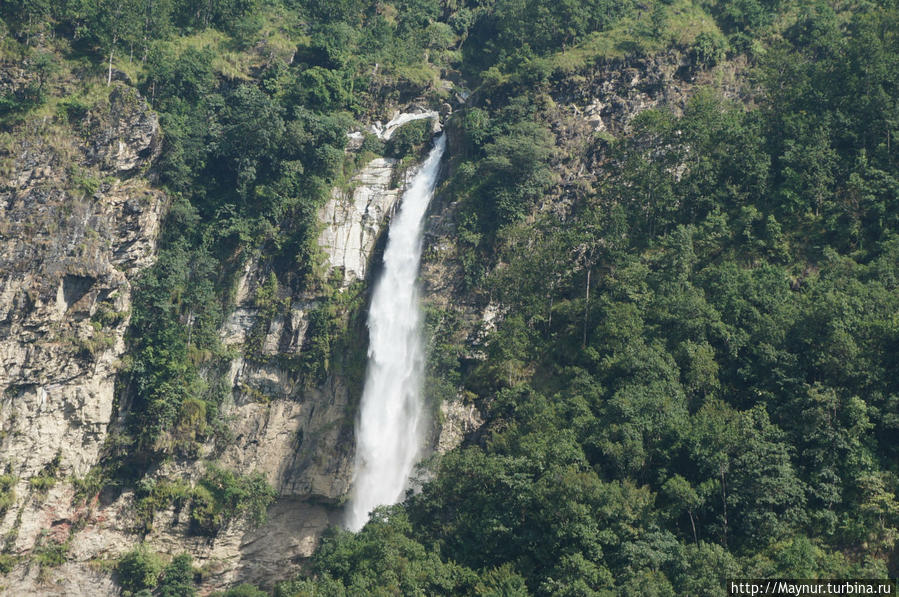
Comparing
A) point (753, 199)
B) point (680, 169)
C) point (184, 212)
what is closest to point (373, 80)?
point (184, 212)

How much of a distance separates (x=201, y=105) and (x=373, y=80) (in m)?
9.23

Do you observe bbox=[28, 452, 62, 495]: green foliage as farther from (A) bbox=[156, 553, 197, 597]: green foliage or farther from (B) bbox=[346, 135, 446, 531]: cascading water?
(B) bbox=[346, 135, 446, 531]: cascading water

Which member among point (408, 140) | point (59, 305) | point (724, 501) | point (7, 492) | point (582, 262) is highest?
point (408, 140)

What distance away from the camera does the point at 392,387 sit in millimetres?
43094

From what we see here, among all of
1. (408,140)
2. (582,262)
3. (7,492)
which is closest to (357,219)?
(408,140)

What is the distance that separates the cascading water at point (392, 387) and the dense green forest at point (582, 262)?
2.18 m

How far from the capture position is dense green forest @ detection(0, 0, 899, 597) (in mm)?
29828

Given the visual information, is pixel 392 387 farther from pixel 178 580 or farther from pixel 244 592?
pixel 178 580

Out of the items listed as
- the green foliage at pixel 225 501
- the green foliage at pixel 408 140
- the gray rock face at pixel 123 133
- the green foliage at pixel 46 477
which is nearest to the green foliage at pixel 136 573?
the green foliage at pixel 225 501

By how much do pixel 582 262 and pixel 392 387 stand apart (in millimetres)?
10177

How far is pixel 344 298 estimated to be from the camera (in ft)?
149

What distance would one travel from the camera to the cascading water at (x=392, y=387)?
41763 millimetres

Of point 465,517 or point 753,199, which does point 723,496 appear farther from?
point 753,199

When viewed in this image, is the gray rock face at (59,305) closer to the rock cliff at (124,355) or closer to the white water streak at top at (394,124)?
the rock cliff at (124,355)
